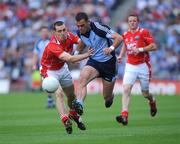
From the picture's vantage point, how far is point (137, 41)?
58.8ft

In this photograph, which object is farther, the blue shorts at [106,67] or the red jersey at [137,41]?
the red jersey at [137,41]

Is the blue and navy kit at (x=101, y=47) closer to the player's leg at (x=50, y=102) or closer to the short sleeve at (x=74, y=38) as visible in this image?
the short sleeve at (x=74, y=38)

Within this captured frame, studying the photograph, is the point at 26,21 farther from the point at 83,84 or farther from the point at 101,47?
the point at 83,84

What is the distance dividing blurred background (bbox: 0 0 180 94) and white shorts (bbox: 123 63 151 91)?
13.7 metres

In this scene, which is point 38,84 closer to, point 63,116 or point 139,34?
point 139,34

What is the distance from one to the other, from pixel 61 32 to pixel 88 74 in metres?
1.55

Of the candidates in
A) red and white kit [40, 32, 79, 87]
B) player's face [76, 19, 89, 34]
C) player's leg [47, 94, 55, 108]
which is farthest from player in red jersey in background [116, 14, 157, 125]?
player's leg [47, 94, 55, 108]

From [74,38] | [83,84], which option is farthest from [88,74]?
[74,38]

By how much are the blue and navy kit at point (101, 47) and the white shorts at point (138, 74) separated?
1.05 metres

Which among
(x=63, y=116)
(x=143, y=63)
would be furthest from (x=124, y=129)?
(x=143, y=63)

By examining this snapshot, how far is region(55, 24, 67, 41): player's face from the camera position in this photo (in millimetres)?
14578

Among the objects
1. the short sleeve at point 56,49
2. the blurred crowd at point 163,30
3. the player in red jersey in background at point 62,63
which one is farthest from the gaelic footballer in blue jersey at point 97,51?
the blurred crowd at point 163,30

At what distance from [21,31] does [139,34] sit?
64.7ft

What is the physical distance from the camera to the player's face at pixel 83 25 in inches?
593
